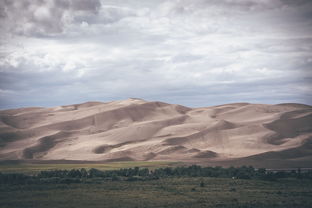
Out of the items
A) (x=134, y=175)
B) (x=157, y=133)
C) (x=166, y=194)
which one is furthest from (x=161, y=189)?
(x=157, y=133)

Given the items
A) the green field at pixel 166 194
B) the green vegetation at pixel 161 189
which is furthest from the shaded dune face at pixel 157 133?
the green field at pixel 166 194

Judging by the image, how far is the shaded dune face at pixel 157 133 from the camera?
110 m

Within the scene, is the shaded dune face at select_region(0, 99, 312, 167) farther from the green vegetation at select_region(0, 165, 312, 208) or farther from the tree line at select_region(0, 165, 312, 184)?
the green vegetation at select_region(0, 165, 312, 208)

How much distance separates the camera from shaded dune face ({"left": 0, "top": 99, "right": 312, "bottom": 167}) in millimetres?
109750

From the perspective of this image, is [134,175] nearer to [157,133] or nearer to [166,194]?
[166,194]

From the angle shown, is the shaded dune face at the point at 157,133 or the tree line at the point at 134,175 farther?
the shaded dune face at the point at 157,133

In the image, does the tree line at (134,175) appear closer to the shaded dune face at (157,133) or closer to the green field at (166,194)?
the green field at (166,194)

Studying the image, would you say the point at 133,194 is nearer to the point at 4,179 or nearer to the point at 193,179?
the point at 193,179

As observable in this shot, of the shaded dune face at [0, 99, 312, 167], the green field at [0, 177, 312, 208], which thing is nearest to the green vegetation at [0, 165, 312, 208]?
the green field at [0, 177, 312, 208]

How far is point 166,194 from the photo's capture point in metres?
49.9

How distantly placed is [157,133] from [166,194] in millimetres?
80861

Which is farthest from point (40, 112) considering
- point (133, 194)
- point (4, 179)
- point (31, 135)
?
point (133, 194)

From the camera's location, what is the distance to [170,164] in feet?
300

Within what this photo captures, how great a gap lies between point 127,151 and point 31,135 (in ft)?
125
